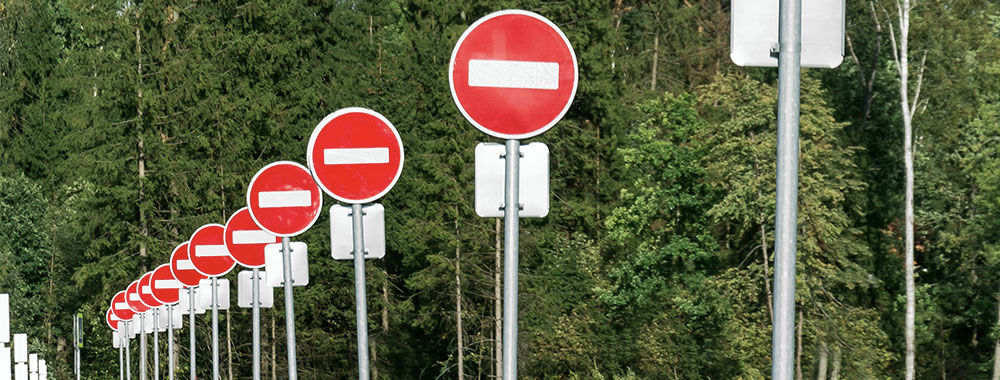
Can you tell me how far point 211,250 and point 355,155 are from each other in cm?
788

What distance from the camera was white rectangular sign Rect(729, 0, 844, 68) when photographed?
236 inches

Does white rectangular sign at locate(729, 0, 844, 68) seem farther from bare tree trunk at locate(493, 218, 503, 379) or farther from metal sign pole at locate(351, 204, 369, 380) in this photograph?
bare tree trunk at locate(493, 218, 503, 379)

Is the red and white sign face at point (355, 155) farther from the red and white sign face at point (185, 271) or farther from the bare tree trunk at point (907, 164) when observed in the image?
the bare tree trunk at point (907, 164)

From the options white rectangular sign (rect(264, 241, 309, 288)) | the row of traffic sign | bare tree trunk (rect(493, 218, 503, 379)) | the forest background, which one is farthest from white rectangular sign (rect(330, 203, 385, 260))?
bare tree trunk (rect(493, 218, 503, 379))

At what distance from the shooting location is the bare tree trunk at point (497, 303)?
154ft

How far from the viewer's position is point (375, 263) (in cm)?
5591

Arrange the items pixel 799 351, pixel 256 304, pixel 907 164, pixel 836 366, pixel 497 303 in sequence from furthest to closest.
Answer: pixel 497 303
pixel 907 164
pixel 799 351
pixel 836 366
pixel 256 304

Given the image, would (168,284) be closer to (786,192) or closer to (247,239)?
(247,239)

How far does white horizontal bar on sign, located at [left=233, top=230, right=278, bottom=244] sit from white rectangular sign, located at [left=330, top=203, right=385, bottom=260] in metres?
5.24

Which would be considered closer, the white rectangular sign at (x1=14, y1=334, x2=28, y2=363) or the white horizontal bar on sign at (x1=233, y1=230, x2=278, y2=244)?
the white horizontal bar on sign at (x1=233, y1=230, x2=278, y2=244)

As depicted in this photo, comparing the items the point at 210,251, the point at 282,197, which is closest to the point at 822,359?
the point at 210,251

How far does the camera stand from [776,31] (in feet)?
19.8

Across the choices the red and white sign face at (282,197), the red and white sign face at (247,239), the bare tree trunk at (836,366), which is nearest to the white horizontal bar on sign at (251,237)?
the red and white sign face at (247,239)

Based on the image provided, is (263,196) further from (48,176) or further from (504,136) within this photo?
(48,176)
